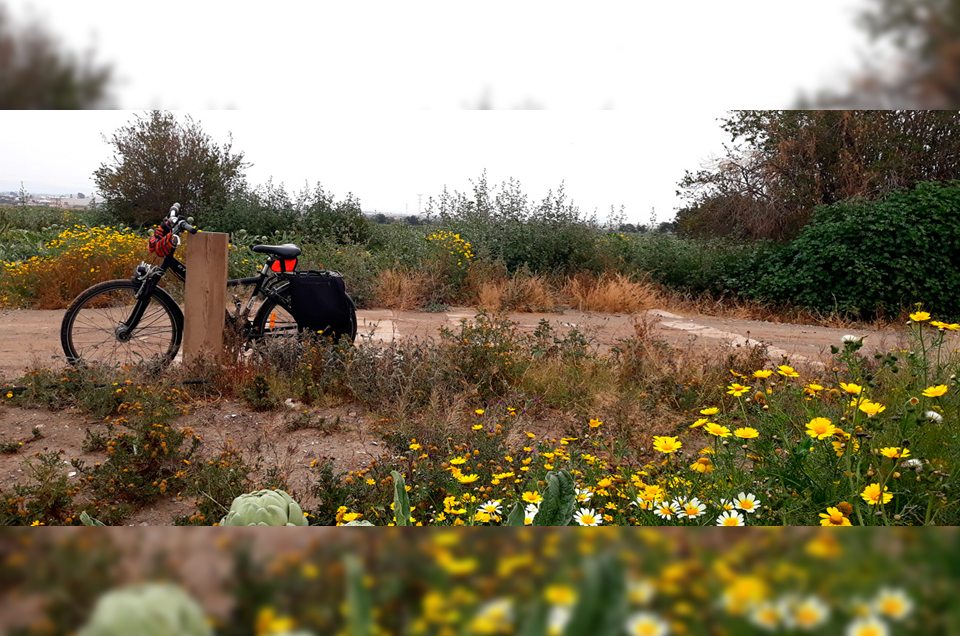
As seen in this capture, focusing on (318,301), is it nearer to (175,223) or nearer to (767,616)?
(175,223)

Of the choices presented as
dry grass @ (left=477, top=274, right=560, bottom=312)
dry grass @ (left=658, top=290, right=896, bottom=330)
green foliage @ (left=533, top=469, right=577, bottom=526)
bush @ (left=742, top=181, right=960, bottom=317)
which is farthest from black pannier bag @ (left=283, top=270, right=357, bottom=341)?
bush @ (left=742, top=181, right=960, bottom=317)

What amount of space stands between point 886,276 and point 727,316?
1.85 meters

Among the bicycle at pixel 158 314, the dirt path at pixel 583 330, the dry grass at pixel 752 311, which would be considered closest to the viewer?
the bicycle at pixel 158 314

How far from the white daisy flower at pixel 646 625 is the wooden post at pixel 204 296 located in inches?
158

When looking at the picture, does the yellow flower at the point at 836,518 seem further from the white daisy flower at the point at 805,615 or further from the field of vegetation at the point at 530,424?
the white daisy flower at the point at 805,615

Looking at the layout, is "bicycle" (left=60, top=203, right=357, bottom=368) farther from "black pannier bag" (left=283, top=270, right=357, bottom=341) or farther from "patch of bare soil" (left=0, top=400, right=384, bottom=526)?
"patch of bare soil" (left=0, top=400, right=384, bottom=526)

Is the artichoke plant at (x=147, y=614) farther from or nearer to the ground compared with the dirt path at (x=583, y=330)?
farther from the ground

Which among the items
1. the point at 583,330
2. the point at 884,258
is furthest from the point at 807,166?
the point at 583,330

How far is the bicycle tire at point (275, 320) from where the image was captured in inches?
168

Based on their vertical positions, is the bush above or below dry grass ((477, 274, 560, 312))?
above

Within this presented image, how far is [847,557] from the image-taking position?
8.6 inches

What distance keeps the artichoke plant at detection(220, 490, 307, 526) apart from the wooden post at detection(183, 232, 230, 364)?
3.28 metres

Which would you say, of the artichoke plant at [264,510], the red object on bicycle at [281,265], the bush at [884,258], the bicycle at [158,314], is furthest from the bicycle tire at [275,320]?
the bush at [884,258]

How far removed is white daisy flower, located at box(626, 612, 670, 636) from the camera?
0.60 ft
